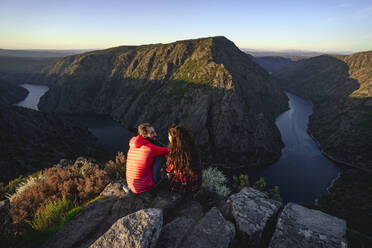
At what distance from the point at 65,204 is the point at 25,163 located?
150 ft

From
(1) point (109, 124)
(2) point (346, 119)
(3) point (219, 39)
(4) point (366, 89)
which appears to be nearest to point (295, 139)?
(2) point (346, 119)

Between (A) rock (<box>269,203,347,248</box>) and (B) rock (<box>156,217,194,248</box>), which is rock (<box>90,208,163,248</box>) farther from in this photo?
(A) rock (<box>269,203,347,248</box>)

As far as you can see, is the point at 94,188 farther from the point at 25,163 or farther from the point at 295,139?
the point at 295,139

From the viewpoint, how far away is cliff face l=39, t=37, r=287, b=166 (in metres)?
106

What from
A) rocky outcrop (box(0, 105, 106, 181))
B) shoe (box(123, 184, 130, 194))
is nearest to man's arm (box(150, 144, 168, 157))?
shoe (box(123, 184, 130, 194))

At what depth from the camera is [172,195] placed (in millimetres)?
7562

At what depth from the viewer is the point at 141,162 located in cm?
697

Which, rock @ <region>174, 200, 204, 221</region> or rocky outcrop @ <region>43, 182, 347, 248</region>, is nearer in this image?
rocky outcrop @ <region>43, 182, 347, 248</region>

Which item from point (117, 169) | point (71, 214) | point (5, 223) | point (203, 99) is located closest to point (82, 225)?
point (71, 214)

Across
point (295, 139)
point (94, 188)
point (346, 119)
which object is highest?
point (94, 188)

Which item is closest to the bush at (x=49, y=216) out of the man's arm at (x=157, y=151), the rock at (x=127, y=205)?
the rock at (x=127, y=205)

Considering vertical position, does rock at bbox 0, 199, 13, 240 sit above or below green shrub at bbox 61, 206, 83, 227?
above

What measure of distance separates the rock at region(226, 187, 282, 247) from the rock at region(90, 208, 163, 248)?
8.90 ft

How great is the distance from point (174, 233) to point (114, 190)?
385 centimetres
